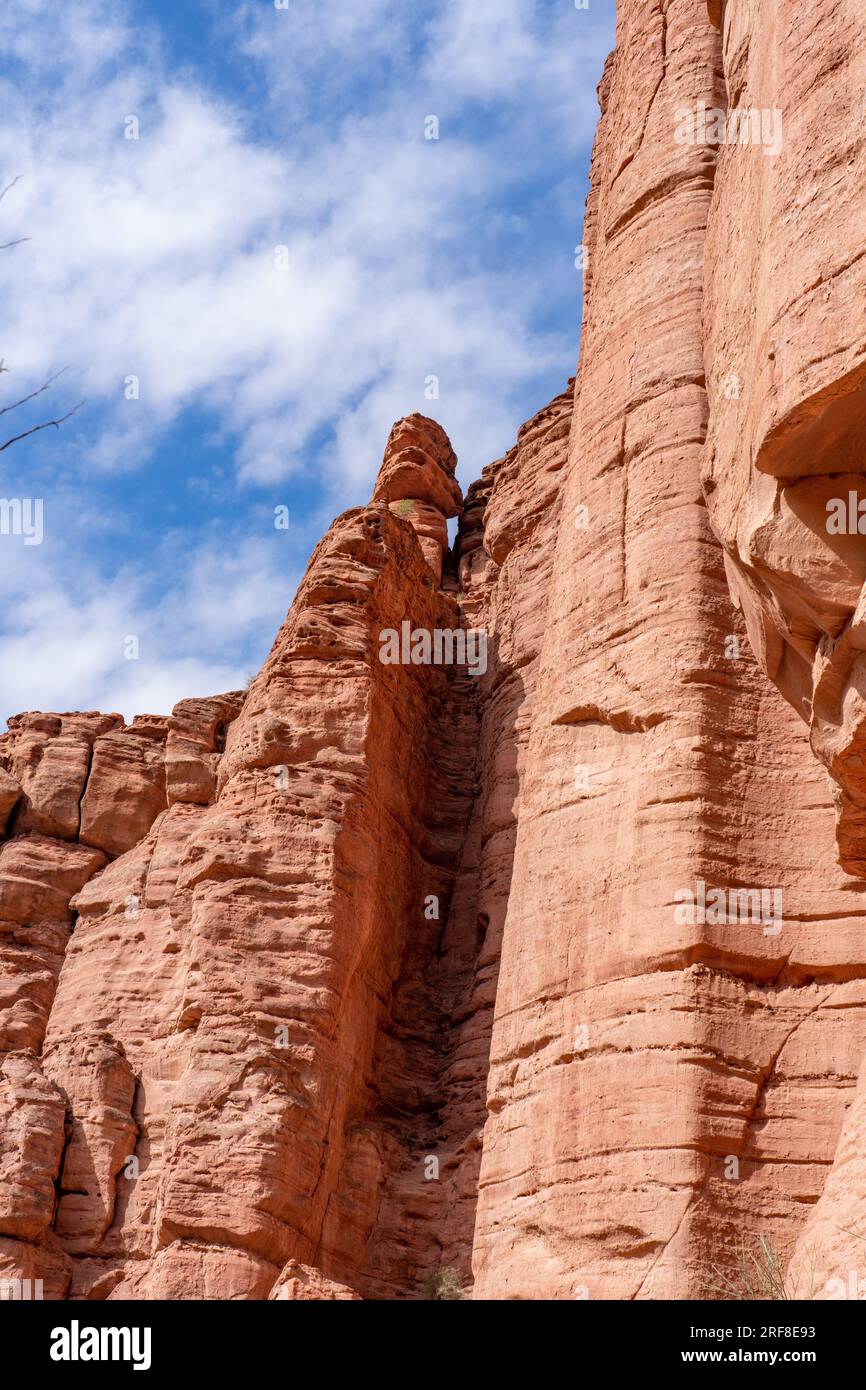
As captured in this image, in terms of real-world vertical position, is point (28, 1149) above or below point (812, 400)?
below

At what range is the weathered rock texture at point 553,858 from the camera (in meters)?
11.4

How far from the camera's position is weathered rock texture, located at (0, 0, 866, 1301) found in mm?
11430

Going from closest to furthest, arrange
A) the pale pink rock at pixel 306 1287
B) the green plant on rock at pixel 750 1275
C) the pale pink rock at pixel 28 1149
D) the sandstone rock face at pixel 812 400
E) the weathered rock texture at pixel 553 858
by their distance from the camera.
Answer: the sandstone rock face at pixel 812 400 → the weathered rock texture at pixel 553 858 → the green plant on rock at pixel 750 1275 → the pale pink rock at pixel 306 1287 → the pale pink rock at pixel 28 1149

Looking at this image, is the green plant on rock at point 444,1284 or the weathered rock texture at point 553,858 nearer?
the weathered rock texture at point 553,858

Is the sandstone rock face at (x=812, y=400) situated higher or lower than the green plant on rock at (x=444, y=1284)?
higher

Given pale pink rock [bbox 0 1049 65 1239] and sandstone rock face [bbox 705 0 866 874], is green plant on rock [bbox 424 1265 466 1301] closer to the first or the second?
pale pink rock [bbox 0 1049 65 1239]

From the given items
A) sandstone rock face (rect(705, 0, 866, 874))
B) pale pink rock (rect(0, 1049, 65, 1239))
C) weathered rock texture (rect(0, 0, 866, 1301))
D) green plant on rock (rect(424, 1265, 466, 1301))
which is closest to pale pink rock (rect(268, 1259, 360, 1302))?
weathered rock texture (rect(0, 0, 866, 1301))

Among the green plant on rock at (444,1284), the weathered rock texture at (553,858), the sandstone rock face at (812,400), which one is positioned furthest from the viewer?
the green plant on rock at (444,1284)

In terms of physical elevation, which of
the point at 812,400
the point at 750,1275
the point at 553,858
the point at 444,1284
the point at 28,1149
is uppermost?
the point at 812,400

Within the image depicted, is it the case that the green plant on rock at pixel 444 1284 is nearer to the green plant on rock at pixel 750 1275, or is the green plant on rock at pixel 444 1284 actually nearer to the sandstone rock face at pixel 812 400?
the green plant on rock at pixel 750 1275

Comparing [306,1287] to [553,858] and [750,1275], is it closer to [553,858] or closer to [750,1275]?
[553,858]

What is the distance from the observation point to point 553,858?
15.5m

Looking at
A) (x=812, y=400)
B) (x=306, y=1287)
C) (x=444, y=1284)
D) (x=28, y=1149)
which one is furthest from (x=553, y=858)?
(x=28, y=1149)

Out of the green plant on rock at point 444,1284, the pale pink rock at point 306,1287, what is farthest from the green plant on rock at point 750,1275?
the green plant on rock at point 444,1284
